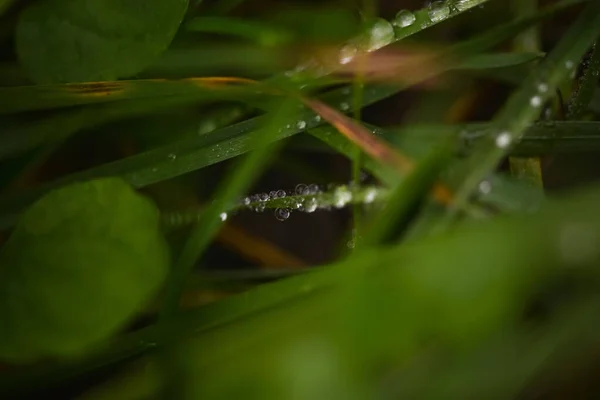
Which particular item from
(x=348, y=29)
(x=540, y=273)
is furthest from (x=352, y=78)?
(x=540, y=273)

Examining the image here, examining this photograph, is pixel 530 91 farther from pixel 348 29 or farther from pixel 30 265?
pixel 30 265

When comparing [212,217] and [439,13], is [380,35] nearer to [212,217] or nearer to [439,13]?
[439,13]

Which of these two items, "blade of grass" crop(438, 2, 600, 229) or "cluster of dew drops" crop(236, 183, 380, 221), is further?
"cluster of dew drops" crop(236, 183, 380, 221)

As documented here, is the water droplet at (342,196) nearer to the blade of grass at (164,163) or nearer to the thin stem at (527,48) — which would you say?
the blade of grass at (164,163)

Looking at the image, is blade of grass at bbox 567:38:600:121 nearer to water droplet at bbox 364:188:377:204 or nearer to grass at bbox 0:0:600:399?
grass at bbox 0:0:600:399

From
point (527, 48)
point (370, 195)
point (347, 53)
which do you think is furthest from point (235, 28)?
point (527, 48)

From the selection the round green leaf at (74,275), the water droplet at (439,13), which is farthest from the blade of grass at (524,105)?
the round green leaf at (74,275)

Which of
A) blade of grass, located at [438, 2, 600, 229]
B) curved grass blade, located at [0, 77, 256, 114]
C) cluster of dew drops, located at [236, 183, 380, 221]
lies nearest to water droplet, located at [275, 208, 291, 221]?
cluster of dew drops, located at [236, 183, 380, 221]

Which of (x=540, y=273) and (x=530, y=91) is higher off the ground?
(x=530, y=91)
